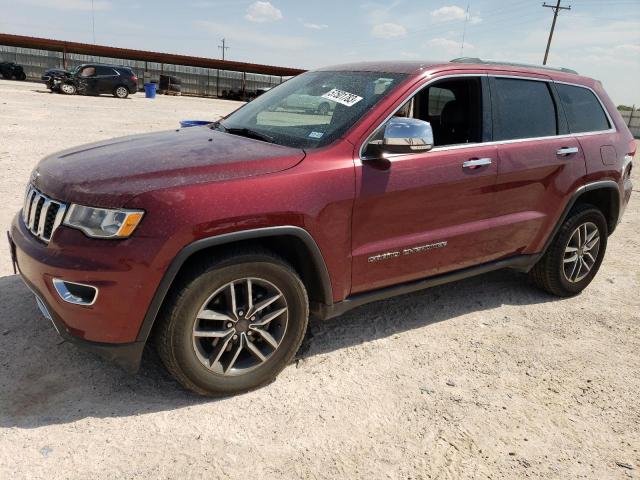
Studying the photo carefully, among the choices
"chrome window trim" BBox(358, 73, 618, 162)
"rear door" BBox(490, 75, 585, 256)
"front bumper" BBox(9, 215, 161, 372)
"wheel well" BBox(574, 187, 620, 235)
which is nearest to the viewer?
"front bumper" BBox(9, 215, 161, 372)

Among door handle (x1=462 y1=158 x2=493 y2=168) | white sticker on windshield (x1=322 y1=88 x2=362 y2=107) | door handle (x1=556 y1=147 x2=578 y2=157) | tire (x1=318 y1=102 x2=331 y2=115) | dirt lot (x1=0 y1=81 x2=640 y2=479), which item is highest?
white sticker on windshield (x1=322 y1=88 x2=362 y2=107)

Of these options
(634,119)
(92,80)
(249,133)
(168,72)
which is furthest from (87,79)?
(634,119)

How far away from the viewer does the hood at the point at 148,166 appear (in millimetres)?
2436

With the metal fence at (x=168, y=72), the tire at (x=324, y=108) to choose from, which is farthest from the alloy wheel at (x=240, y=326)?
the metal fence at (x=168, y=72)

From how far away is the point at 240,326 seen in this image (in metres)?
2.74

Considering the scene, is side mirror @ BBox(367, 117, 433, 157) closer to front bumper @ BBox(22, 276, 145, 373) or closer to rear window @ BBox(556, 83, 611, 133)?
front bumper @ BBox(22, 276, 145, 373)

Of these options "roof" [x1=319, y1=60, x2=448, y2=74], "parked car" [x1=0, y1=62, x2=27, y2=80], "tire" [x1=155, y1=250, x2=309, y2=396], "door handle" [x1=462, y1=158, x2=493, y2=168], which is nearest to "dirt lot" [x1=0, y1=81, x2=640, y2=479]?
"tire" [x1=155, y1=250, x2=309, y2=396]

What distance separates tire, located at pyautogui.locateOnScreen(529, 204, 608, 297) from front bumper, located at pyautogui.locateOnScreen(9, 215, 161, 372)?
3166 mm

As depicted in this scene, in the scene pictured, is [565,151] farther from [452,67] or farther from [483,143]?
[452,67]

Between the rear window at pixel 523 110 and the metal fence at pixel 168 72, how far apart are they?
3302cm

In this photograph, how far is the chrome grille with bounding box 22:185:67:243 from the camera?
248 cm

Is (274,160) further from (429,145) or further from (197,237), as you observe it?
(429,145)

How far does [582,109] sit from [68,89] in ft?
85.0

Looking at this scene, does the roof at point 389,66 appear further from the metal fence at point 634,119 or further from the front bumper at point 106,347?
the metal fence at point 634,119
